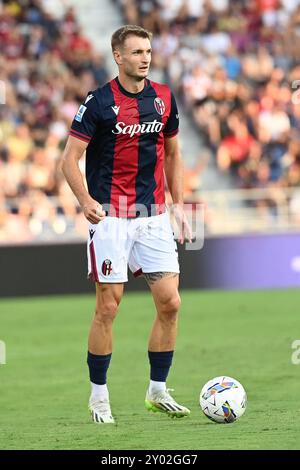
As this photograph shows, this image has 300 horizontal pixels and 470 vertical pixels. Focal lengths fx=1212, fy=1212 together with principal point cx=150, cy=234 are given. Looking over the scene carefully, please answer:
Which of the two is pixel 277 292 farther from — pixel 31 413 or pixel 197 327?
pixel 31 413

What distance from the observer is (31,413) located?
8.52 metres

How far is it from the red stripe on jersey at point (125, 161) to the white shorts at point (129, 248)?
4.0 inches

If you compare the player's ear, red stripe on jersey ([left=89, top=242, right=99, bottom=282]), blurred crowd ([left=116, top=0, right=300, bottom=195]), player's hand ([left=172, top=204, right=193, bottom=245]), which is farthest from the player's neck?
blurred crowd ([left=116, top=0, right=300, bottom=195])

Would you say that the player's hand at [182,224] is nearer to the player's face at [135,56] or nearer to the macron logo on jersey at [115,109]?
the macron logo on jersey at [115,109]

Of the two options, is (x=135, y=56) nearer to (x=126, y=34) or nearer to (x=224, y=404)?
(x=126, y=34)

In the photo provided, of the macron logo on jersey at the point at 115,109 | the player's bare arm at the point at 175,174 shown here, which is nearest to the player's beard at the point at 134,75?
the macron logo on jersey at the point at 115,109

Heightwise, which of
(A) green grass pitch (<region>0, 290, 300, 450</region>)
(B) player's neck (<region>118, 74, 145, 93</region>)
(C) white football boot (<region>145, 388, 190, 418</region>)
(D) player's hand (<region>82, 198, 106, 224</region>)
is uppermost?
(B) player's neck (<region>118, 74, 145, 93</region>)

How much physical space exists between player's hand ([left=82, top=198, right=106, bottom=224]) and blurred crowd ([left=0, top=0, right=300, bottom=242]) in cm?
1036

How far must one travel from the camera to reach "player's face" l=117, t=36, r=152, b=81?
7.90 metres

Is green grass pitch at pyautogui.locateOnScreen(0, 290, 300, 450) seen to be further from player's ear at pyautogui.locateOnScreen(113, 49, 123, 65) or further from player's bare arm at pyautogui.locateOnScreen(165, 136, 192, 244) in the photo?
player's ear at pyautogui.locateOnScreen(113, 49, 123, 65)

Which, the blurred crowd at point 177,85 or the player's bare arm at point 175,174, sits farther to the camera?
the blurred crowd at point 177,85

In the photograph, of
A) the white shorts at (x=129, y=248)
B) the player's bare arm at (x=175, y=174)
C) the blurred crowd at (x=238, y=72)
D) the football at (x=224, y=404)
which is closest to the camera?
the football at (x=224, y=404)

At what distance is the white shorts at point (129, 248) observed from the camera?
794cm

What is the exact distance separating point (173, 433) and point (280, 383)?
2383 millimetres
